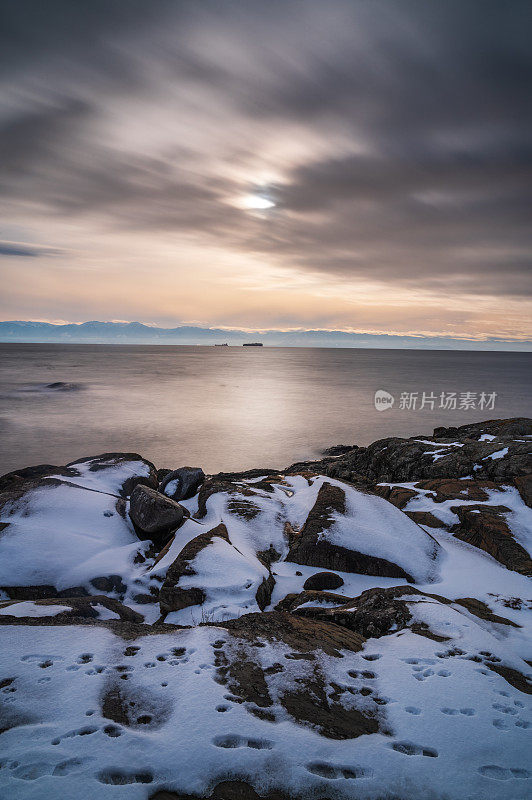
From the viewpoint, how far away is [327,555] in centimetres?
836

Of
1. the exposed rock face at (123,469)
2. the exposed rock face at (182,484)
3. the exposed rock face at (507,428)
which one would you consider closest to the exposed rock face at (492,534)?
the exposed rock face at (507,428)

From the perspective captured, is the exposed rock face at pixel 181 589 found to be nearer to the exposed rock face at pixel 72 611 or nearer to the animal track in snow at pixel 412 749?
the exposed rock face at pixel 72 611

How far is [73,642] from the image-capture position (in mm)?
4719

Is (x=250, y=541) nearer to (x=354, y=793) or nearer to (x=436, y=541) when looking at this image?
(x=436, y=541)

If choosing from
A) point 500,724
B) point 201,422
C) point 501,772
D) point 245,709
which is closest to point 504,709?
point 500,724

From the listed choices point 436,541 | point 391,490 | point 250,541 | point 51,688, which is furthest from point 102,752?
point 391,490

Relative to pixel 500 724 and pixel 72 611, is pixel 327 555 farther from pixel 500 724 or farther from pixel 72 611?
pixel 72 611

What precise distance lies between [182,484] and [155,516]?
10.2ft

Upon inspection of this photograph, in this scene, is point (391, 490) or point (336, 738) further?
point (391, 490)

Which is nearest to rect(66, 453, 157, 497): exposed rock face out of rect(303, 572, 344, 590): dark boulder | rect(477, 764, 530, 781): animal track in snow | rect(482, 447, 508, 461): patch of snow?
rect(303, 572, 344, 590): dark boulder

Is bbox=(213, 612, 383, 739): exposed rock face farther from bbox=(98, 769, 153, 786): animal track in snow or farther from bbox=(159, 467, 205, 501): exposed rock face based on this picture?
bbox=(159, 467, 205, 501): exposed rock face

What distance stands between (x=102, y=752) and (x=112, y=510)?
7.68 meters

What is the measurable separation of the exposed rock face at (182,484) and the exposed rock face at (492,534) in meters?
7.88

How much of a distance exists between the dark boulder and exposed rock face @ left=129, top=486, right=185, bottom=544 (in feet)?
12.8
